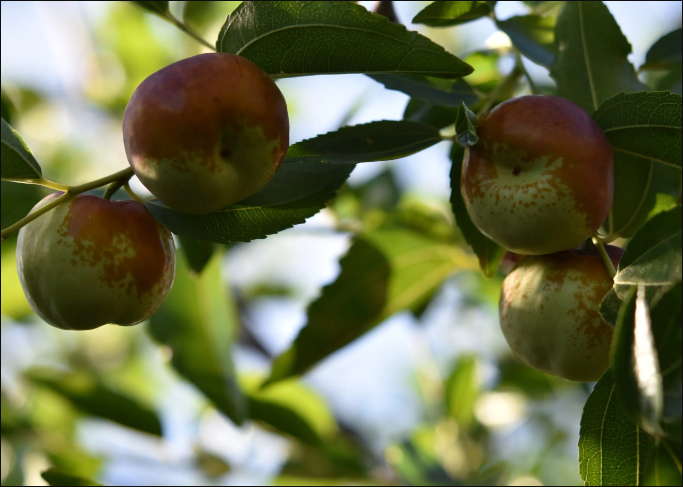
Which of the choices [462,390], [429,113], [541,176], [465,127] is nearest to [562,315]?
[541,176]

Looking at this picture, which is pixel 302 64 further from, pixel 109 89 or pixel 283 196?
pixel 109 89

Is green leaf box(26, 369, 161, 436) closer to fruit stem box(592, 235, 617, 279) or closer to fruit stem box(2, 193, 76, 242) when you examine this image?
fruit stem box(2, 193, 76, 242)

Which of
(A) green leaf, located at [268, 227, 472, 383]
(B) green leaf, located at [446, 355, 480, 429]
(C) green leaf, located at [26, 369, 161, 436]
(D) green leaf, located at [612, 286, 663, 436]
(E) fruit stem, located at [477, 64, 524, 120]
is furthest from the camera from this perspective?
(B) green leaf, located at [446, 355, 480, 429]

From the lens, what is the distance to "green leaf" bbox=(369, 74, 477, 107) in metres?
1.34

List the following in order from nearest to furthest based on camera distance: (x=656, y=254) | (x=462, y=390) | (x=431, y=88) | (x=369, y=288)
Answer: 1. (x=656, y=254)
2. (x=431, y=88)
3. (x=369, y=288)
4. (x=462, y=390)

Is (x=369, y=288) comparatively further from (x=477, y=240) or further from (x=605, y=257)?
(x=605, y=257)

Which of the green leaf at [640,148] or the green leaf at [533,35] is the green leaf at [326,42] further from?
the green leaf at [533,35]

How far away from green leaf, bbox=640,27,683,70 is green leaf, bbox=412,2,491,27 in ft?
1.28

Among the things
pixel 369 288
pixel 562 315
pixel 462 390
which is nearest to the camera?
pixel 562 315

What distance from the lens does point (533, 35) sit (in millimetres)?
1586

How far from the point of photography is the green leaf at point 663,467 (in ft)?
3.01

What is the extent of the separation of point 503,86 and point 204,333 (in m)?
1.15

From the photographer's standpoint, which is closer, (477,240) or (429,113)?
(477,240)

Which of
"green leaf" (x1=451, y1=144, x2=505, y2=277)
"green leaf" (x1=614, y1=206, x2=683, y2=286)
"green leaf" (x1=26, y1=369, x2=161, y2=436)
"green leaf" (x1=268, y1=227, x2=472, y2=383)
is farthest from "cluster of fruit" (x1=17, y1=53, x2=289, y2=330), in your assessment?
"green leaf" (x1=26, y1=369, x2=161, y2=436)
